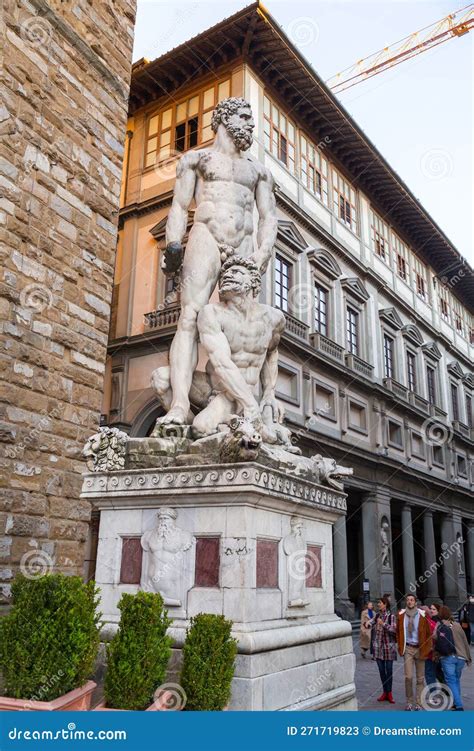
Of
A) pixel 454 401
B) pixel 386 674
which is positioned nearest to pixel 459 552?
pixel 454 401

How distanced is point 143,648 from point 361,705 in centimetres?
600

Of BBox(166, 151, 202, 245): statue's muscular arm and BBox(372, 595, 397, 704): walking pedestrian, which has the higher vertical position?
BBox(166, 151, 202, 245): statue's muscular arm

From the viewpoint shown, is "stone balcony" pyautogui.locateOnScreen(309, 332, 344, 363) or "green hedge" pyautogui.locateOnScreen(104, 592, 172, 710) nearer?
"green hedge" pyautogui.locateOnScreen(104, 592, 172, 710)

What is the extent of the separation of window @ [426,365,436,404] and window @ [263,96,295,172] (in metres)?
14.5

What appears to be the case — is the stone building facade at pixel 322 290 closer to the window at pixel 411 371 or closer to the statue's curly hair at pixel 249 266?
the window at pixel 411 371

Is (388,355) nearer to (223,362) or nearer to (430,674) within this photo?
(430,674)

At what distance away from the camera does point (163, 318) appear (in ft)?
68.2

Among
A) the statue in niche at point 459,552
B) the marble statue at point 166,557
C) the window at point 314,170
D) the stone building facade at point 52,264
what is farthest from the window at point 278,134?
the statue in niche at point 459,552

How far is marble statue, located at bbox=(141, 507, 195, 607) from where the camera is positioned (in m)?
4.92

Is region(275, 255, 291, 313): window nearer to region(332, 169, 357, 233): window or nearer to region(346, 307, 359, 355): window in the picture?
region(346, 307, 359, 355): window

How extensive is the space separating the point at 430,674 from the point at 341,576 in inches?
479

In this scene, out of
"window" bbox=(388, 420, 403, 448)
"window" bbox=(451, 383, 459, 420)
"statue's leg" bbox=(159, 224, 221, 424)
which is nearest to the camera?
"statue's leg" bbox=(159, 224, 221, 424)

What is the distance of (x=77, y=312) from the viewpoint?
9.59 meters

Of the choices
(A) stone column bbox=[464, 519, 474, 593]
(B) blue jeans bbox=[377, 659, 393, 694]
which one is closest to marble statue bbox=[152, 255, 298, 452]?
(B) blue jeans bbox=[377, 659, 393, 694]
